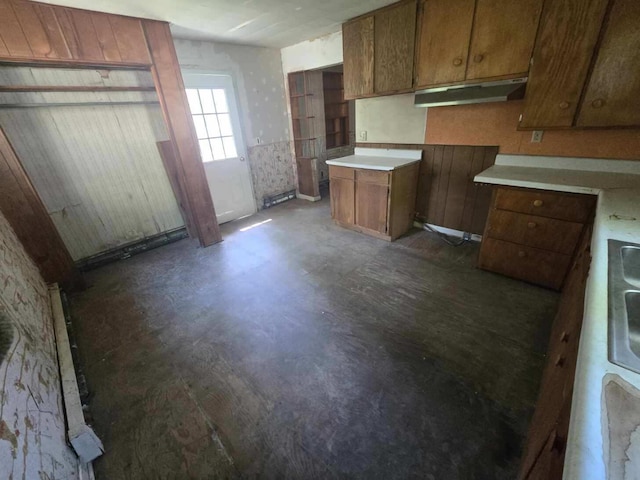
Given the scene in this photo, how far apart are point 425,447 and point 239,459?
0.88 meters

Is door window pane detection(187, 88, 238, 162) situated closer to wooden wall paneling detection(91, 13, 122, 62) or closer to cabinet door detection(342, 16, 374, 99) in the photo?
wooden wall paneling detection(91, 13, 122, 62)

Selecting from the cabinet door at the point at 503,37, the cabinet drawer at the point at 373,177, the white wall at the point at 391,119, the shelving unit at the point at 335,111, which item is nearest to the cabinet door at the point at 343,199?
the cabinet drawer at the point at 373,177

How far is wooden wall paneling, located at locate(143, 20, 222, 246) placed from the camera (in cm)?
254

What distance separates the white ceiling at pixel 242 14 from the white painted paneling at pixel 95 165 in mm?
826

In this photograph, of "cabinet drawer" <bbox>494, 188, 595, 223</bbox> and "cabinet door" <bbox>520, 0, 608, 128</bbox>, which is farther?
"cabinet drawer" <bbox>494, 188, 595, 223</bbox>

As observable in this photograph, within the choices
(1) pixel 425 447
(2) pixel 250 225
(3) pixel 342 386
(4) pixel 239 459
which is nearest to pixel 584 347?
(1) pixel 425 447

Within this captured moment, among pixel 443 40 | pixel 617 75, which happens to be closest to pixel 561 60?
pixel 617 75

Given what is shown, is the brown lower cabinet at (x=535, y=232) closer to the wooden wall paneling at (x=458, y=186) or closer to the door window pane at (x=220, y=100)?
the wooden wall paneling at (x=458, y=186)

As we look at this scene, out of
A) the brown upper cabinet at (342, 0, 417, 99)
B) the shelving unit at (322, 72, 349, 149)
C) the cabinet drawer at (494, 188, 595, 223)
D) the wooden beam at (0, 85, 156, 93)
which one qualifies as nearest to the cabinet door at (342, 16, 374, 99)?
the brown upper cabinet at (342, 0, 417, 99)

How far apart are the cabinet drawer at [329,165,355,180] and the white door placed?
1489 millimetres

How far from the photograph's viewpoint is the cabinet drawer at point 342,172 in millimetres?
3150

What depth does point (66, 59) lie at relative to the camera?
7.07 ft

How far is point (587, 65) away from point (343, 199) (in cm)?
228

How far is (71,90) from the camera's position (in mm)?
2523
